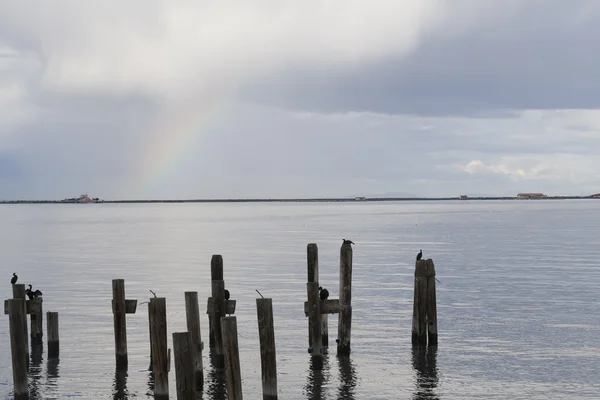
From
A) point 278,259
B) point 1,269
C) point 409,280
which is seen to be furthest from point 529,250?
point 1,269

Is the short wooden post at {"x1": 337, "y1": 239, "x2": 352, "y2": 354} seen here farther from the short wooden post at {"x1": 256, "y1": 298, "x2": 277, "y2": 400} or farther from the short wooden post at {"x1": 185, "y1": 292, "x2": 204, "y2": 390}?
→ the short wooden post at {"x1": 256, "y1": 298, "x2": 277, "y2": 400}

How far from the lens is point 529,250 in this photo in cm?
7312

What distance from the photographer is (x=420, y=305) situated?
80.0 feet

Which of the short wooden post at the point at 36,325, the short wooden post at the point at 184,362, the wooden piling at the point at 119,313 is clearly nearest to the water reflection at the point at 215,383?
the wooden piling at the point at 119,313

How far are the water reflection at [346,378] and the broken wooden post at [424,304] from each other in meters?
2.32

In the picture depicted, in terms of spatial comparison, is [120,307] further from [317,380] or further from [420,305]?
[420,305]

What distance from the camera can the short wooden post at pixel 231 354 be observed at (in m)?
16.3

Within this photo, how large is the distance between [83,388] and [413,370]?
8845 millimetres

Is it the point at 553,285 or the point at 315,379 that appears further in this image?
the point at 553,285

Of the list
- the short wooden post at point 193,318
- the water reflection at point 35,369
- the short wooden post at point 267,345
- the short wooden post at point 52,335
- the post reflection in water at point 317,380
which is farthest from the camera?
the short wooden post at point 52,335

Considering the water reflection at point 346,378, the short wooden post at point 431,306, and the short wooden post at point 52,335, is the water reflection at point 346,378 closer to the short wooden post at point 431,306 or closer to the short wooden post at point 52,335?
the short wooden post at point 431,306

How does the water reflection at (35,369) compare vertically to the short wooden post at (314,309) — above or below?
below

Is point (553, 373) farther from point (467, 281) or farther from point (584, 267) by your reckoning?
point (584, 267)

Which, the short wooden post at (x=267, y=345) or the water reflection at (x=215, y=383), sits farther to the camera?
the water reflection at (x=215, y=383)
